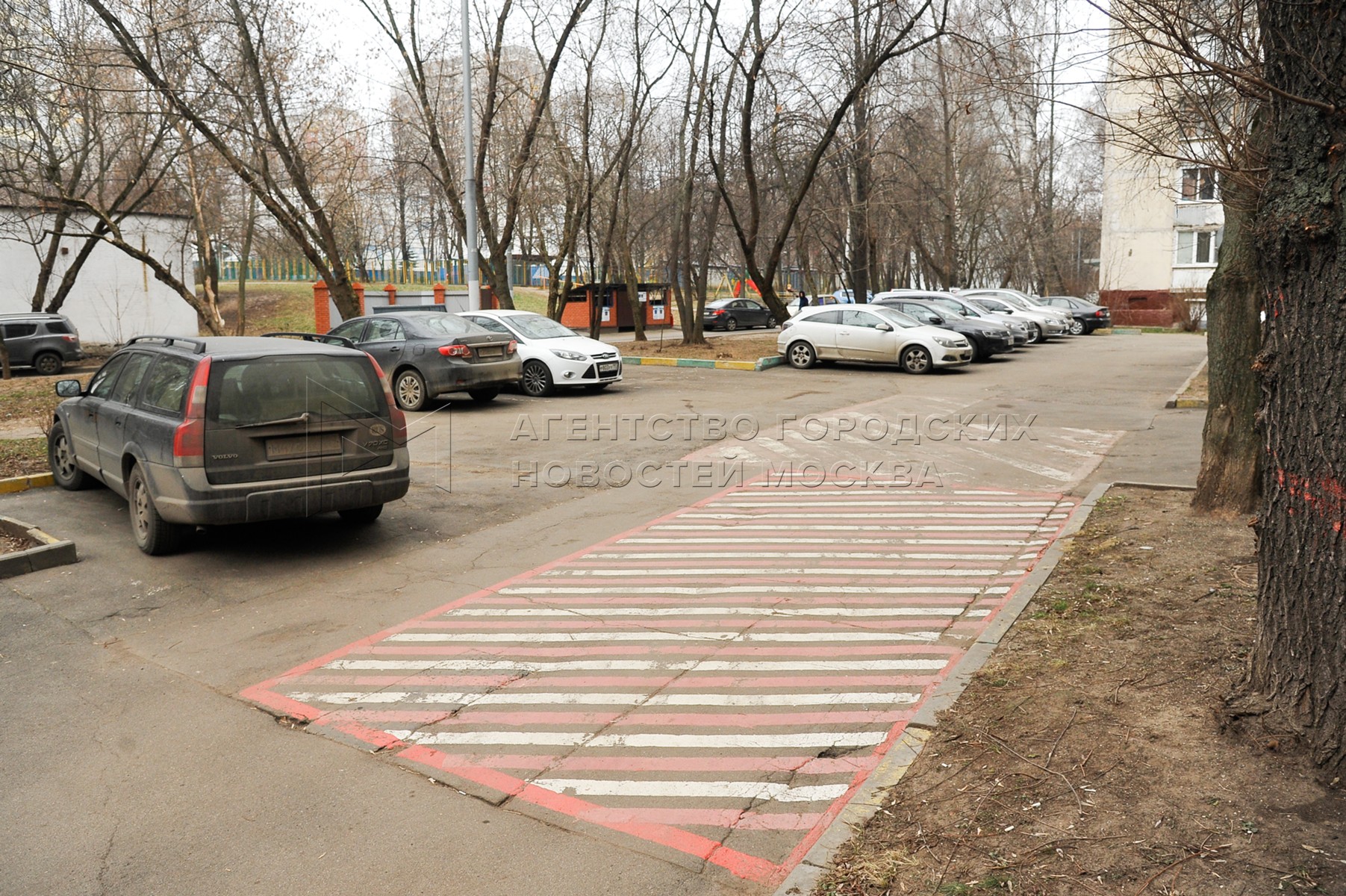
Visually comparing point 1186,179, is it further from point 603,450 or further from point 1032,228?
point 1032,228

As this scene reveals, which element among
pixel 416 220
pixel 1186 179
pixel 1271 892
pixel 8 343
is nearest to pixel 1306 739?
pixel 1271 892

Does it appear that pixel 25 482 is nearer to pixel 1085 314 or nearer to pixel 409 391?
pixel 409 391

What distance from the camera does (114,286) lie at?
36250 mm

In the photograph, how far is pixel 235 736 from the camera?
16.2 feet

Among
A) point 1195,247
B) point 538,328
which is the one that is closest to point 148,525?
point 538,328

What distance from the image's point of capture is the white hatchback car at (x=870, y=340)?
22672 mm

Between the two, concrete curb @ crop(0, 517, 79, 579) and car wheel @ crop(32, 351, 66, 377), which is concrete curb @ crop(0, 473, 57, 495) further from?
car wheel @ crop(32, 351, 66, 377)

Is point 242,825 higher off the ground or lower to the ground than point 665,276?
lower

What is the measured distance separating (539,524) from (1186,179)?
603cm

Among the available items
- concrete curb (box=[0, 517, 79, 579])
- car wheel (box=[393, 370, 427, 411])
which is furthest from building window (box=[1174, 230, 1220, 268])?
concrete curb (box=[0, 517, 79, 579])

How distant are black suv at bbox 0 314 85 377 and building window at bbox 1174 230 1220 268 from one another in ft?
146

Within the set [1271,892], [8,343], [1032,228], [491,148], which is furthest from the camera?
[1032,228]

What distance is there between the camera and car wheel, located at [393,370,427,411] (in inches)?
658

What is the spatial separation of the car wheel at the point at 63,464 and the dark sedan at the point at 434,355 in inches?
240
